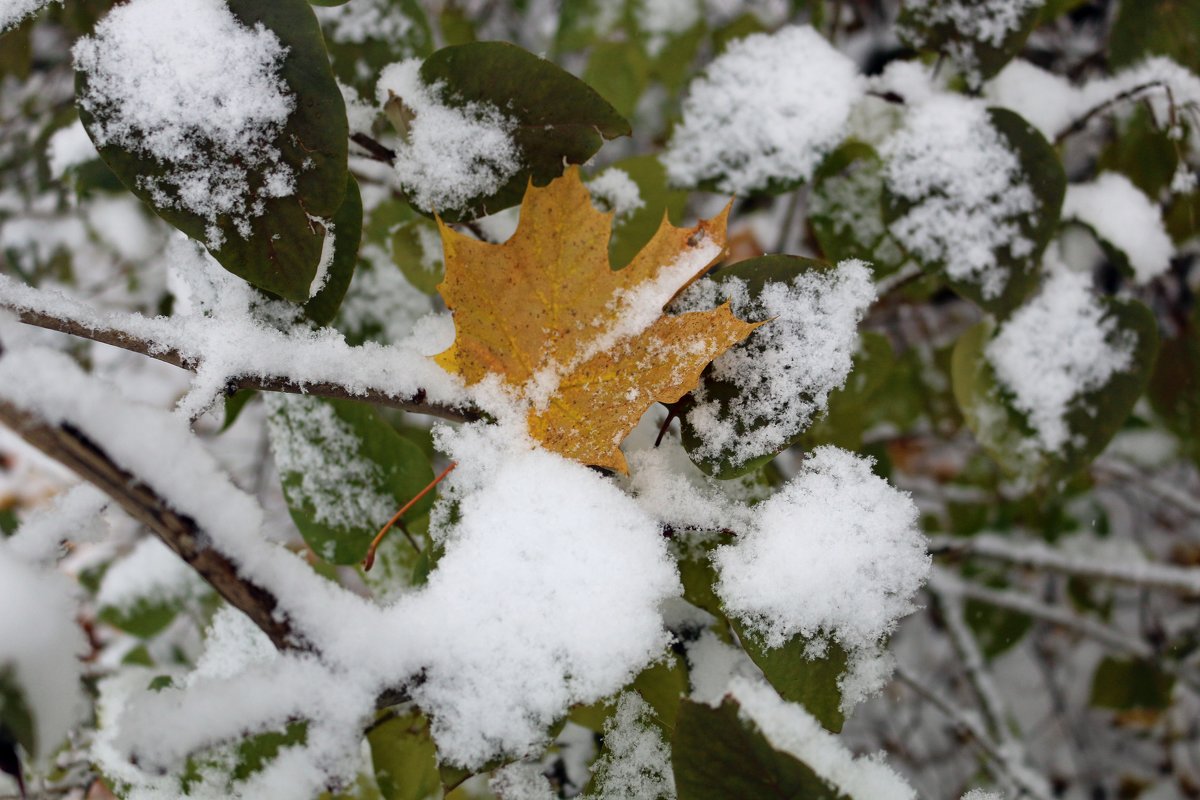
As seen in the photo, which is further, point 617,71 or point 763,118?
point 617,71

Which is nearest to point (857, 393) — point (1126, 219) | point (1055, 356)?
point (1055, 356)

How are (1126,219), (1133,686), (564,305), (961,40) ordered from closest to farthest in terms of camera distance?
(564,305), (961,40), (1126,219), (1133,686)

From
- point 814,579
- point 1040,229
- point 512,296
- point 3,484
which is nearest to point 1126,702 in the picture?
point 1040,229

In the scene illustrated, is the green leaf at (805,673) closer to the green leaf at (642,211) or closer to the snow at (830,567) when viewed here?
the snow at (830,567)

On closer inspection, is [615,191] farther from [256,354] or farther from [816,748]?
[816,748]

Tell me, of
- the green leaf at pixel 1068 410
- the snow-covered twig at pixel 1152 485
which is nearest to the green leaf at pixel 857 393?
the green leaf at pixel 1068 410

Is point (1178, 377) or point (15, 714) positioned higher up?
point (15, 714)

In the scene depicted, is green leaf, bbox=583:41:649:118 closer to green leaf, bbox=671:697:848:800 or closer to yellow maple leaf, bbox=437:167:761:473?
yellow maple leaf, bbox=437:167:761:473
